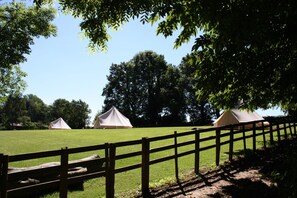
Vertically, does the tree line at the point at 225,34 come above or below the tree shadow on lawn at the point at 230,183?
above

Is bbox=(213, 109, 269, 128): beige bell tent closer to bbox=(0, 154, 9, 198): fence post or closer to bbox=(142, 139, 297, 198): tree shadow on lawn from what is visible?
bbox=(142, 139, 297, 198): tree shadow on lawn

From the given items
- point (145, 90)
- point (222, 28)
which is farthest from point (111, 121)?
Result: point (222, 28)

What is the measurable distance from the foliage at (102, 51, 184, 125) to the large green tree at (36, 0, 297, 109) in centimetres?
6012

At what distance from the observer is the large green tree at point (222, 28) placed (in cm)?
571

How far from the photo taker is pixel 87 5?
7152 millimetres

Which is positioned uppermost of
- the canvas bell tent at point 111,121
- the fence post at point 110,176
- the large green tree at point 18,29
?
the large green tree at point 18,29

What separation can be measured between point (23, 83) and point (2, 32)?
10.7 metres

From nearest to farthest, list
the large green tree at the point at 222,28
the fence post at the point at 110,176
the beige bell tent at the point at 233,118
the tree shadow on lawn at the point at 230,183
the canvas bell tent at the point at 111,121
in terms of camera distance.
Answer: the large green tree at the point at 222,28
the fence post at the point at 110,176
the tree shadow on lawn at the point at 230,183
the beige bell tent at the point at 233,118
the canvas bell tent at the point at 111,121

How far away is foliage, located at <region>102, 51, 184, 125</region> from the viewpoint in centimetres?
7062

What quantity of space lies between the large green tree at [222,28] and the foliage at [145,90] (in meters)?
60.1

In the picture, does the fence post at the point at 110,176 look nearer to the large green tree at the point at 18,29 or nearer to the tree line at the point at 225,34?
the tree line at the point at 225,34

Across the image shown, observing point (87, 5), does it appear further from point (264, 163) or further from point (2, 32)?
point (2, 32)


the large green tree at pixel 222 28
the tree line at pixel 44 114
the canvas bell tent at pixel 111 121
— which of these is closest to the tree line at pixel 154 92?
the tree line at pixel 44 114

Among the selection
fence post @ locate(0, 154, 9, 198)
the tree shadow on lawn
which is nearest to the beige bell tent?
the tree shadow on lawn
